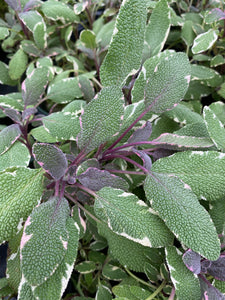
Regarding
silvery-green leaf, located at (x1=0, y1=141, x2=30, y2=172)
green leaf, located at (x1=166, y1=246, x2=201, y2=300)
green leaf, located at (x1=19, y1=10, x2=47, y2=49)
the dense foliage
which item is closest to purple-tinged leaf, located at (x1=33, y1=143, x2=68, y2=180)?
the dense foliage

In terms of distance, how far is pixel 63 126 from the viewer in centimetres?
66

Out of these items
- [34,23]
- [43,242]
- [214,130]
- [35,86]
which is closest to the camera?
[43,242]

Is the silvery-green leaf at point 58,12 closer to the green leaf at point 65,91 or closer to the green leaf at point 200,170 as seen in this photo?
the green leaf at point 65,91

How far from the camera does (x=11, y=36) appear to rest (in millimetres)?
1090

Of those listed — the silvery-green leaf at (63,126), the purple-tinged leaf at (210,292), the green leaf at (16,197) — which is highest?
the silvery-green leaf at (63,126)

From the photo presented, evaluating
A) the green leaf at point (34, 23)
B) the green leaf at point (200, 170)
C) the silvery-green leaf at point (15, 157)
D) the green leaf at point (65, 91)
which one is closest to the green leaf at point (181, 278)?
the green leaf at point (200, 170)

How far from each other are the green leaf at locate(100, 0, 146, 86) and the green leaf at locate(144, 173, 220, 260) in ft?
0.77

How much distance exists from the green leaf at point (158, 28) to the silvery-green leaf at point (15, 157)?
1.41ft

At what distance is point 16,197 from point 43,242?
0.10 metres

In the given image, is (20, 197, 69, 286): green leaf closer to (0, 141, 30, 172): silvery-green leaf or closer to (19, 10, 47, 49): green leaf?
(0, 141, 30, 172): silvery-green leaf

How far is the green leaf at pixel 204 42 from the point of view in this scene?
807mm

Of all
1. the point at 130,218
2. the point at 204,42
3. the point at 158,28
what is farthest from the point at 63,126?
the point at 204,42

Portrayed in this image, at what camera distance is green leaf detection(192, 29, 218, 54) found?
807 mm

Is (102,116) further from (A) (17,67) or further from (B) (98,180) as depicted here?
(A) (17,67)
